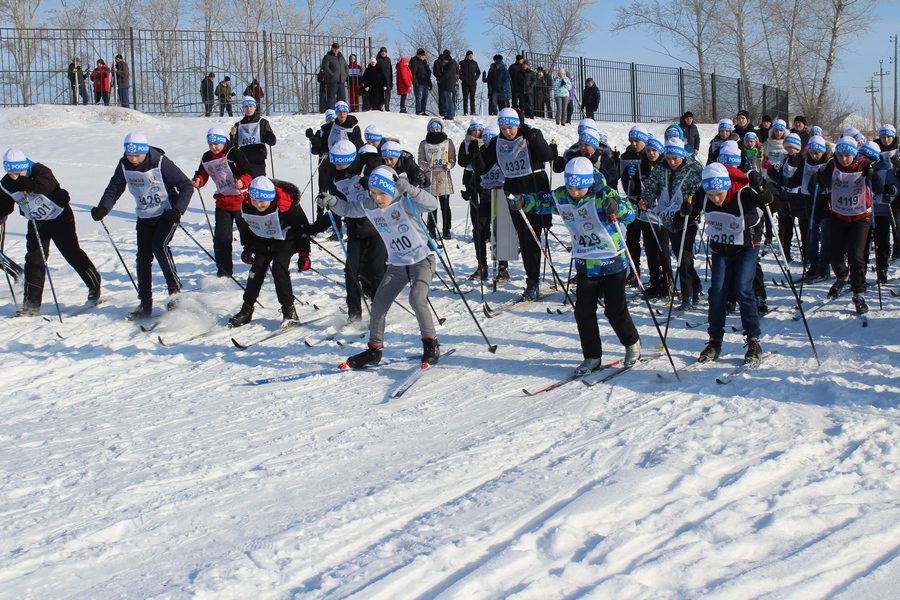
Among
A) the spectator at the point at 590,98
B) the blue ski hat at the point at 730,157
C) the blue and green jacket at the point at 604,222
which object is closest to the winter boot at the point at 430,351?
the blue and green jacket at the point at 604,222

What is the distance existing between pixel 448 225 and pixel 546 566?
29.6ft

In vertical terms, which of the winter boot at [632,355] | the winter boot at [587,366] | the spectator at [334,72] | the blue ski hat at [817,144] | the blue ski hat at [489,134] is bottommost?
the winter boot at [587,366]

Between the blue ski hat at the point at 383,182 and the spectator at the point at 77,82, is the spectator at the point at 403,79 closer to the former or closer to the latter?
the spectator at the point at 77,82

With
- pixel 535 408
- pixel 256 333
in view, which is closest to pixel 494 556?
pixel 535 408

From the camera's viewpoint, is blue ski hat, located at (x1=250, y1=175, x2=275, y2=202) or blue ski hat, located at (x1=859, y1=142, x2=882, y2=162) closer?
blue ski hat, located at (x1=250, y1=175, x2=275, y2=202)

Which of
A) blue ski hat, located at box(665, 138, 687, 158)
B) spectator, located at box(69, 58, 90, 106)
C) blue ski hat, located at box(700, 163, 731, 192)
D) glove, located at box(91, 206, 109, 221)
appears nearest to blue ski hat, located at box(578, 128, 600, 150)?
blue ski hat, located at box(665, 138, 687, 158)

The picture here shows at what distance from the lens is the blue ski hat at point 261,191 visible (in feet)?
24.5

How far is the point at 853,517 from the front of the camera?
11.6 ft

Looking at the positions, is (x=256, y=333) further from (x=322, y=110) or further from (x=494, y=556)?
(x=322, y=110)

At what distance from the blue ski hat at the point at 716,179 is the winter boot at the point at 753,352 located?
1240mm

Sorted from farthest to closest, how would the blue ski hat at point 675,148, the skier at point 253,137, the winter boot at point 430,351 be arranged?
the skier at point 253,137 → the blue ski hat at point 675,148 → the winter boot at point 430,351

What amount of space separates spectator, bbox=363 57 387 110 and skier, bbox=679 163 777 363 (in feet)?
49.4

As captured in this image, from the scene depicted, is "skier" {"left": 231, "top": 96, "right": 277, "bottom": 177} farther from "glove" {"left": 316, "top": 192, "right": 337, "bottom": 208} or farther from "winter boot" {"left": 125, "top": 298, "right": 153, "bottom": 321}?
"glove" {"left": 316, "top": 192, "right": 337, "bottom": 208}

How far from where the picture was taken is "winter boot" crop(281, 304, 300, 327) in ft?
25.9
